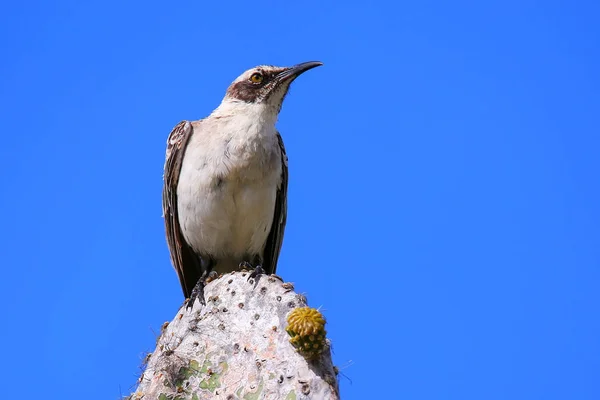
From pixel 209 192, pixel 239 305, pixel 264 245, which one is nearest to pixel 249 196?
pixel 209 192

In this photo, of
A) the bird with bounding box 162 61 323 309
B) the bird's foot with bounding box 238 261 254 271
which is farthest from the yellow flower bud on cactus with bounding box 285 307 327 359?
the bird's foot with bounding box 238 261 254 271

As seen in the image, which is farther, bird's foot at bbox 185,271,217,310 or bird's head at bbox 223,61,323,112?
bird's head at bbox 223,61,323,112

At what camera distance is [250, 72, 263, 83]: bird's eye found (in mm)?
7930

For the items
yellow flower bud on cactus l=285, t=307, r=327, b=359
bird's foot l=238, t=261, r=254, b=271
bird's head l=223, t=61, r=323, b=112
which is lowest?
yellow flower bud on cactus l=285, t=307, r=327, b=359

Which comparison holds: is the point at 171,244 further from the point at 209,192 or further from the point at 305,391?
the point at 305,391

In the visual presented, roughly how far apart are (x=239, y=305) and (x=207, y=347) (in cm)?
37

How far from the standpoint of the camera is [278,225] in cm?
805

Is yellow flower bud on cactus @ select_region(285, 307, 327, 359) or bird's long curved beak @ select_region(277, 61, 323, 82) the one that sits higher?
bird's long curved beak @ select_region(277, 61, 323, 82)

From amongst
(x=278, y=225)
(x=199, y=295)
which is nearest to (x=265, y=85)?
(x=278, y=225)

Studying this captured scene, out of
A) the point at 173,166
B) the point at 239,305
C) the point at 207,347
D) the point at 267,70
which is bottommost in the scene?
the point at 207,347

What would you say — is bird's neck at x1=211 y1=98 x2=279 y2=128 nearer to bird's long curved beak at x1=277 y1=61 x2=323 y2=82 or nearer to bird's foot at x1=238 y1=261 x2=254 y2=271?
bird's long curved beak at x1=277 y1=61 x2=323 y2=82

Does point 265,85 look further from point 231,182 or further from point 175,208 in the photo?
point 175,208

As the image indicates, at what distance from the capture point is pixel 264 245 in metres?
8.05

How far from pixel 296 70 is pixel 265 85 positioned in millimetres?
335
